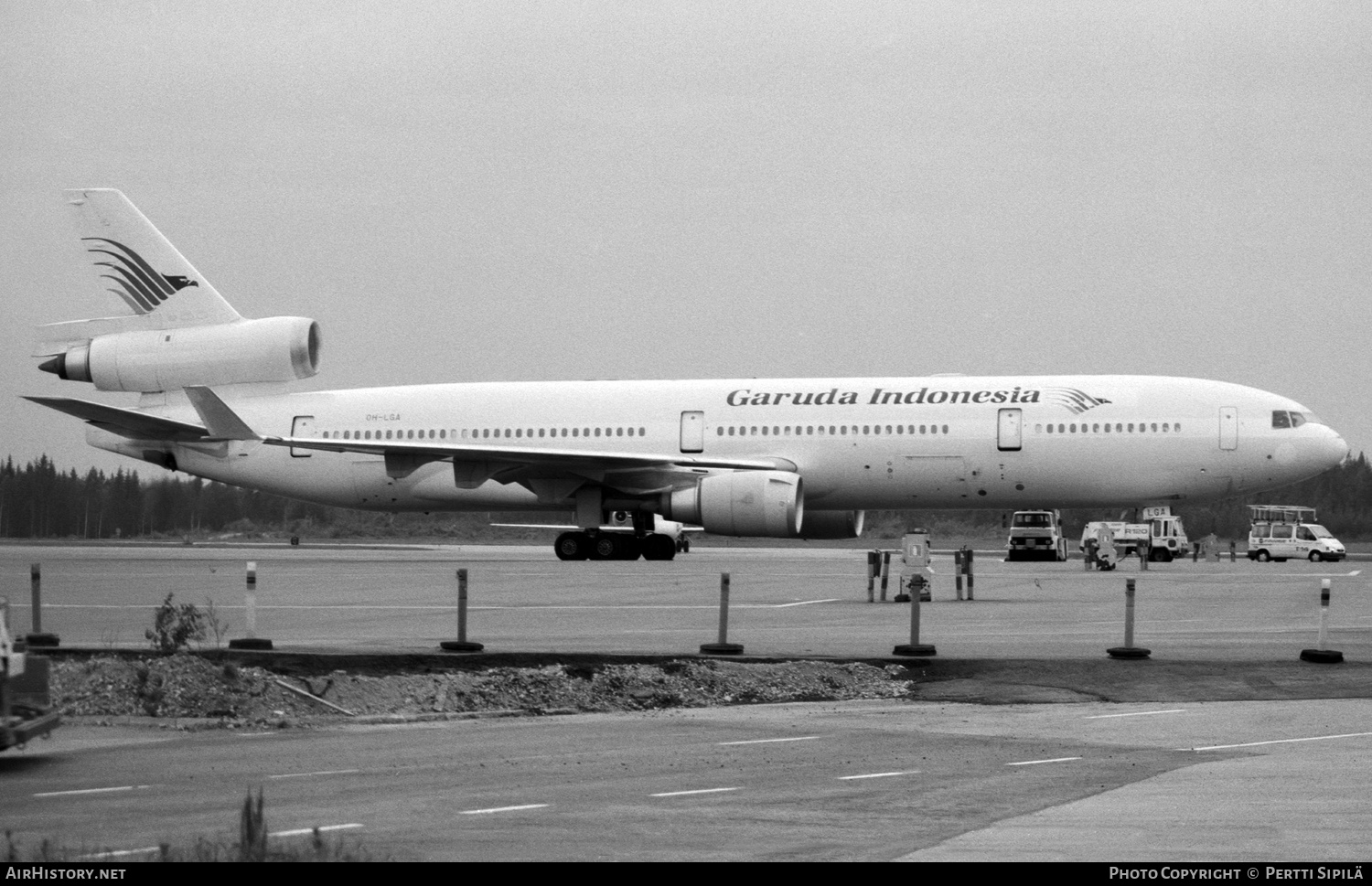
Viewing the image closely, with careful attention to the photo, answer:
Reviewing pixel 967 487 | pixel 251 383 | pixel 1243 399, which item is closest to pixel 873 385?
pixel 967 487

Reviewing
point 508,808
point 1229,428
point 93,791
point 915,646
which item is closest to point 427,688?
point 915,646

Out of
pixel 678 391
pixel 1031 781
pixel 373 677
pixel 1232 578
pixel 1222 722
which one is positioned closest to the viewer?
pixel 1031 781

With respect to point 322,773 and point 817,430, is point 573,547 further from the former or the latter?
point 322,773

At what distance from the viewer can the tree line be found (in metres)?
49.6

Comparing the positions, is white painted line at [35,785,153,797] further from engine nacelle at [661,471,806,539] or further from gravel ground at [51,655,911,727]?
engine nacelle at [661,471,806,539]

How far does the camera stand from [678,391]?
3819cm

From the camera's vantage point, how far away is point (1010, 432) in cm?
3525

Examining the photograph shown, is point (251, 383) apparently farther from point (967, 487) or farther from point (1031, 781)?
point (1031, 781)

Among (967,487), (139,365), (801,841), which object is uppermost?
(139,365)

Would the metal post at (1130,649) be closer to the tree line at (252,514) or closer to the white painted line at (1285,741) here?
the white painted line at (1285,741)

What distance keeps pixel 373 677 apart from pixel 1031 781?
6723 mm

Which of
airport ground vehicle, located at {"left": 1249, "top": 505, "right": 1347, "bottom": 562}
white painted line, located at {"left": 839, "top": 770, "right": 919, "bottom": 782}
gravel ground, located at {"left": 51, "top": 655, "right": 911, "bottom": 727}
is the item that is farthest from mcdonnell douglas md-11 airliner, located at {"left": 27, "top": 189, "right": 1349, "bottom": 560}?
white painted line, located at {"left": 839, "top": 770, "right": 919, "bottom": 782}

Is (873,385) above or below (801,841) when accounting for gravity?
above

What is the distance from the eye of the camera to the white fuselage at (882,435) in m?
35.1
